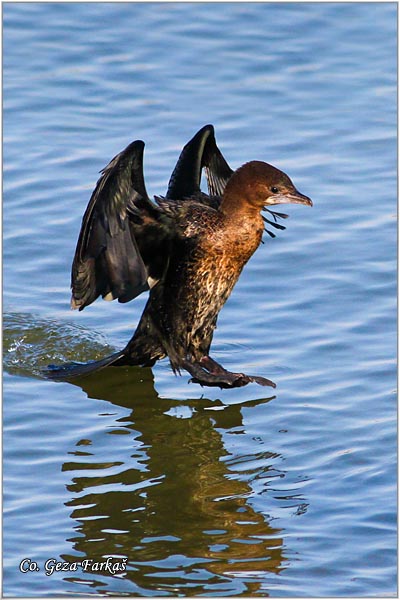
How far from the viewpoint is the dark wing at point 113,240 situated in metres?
6.96

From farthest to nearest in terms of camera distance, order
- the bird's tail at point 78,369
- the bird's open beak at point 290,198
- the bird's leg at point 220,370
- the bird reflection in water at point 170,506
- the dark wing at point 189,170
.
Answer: the dark wing at point 189,170 < the bird's tail at point 78,369 < the bird's open beak at point 290,198 < the bird's leg at point 220,370 < the bird reflection in water at point 170,506

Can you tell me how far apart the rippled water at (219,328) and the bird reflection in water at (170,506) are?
0.01 metres

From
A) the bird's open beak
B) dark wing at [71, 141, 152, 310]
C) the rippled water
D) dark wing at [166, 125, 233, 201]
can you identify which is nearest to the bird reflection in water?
the rippled water

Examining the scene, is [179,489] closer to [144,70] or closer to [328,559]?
[328,559]

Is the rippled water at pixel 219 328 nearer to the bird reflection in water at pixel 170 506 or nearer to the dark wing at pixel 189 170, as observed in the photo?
the bird reflection in water at pixel 170 506

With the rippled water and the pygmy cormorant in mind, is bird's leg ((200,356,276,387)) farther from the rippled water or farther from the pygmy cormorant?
the rippled water

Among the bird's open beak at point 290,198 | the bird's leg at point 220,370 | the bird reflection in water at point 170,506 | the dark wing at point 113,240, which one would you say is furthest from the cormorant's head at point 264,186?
the bird reflection in water at point 170,506

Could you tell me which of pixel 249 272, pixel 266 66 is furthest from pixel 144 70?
pixel 249 272

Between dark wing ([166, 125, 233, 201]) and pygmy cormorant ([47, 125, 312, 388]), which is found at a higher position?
dark wing ([166, 125, 233, 201])

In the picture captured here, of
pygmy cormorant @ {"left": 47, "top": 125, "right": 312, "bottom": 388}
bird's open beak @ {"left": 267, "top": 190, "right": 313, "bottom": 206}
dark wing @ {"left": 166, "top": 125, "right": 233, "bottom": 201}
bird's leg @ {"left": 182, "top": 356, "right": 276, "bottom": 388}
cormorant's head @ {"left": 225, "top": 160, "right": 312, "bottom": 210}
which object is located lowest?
bird's leg @ {"left": 182, "top": 356, "right": 276, "bottom": 388}

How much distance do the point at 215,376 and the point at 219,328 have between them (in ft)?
3.17

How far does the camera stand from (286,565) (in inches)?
231

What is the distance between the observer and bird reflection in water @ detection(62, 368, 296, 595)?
5789 mm

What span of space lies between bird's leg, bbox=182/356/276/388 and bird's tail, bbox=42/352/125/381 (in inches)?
16.8
